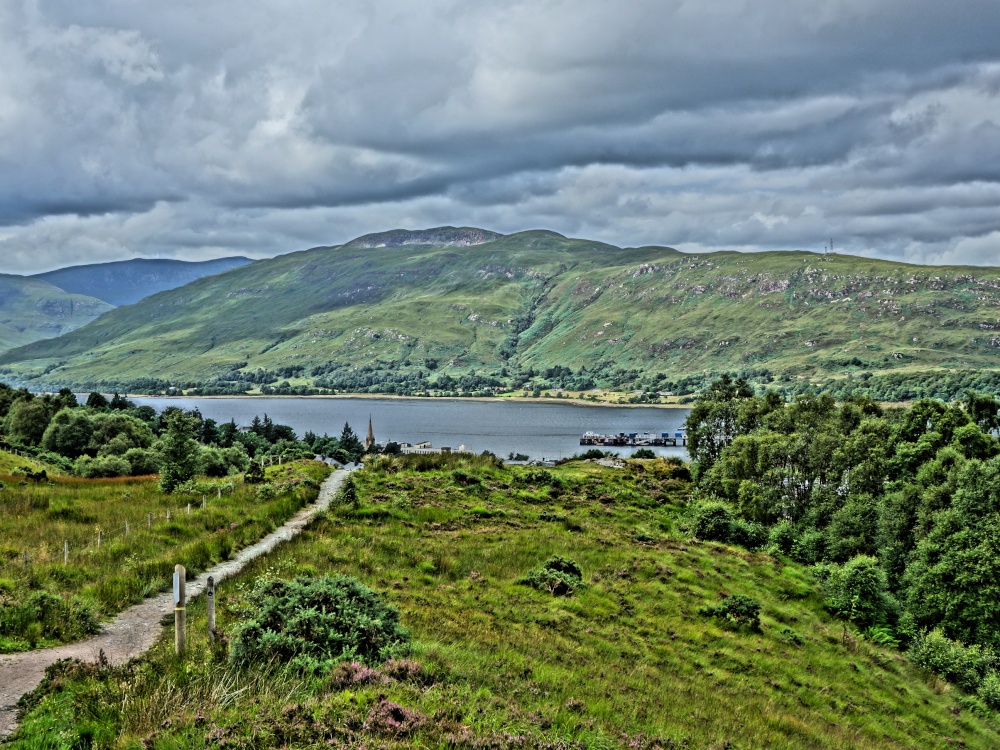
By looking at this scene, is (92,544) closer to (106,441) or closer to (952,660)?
(952,660)

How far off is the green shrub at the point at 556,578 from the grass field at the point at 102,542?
11.1 meters

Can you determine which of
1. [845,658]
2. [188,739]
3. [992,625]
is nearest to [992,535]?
[992,625]

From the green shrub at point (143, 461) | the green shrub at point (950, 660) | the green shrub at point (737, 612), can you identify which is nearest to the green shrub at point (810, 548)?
the green shrub at point (950, 660)

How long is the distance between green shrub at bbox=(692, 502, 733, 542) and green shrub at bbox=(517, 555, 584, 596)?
2719 centimetres

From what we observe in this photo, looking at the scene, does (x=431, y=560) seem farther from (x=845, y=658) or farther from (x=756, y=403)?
(x=756, y=403)

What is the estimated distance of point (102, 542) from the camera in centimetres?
2439

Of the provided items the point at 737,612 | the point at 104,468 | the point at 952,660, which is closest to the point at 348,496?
the point at 737,612

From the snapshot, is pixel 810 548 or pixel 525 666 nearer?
pixel 525 666

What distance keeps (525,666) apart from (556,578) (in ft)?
36.6

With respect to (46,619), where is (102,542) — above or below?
below

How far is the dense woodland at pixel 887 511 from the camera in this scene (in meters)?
42.1

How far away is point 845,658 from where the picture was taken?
31219mm

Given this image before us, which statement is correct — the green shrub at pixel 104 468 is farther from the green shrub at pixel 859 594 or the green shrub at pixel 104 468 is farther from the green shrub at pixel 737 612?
the green shrub at pixel 859 594

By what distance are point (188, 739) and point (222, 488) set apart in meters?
33.2
